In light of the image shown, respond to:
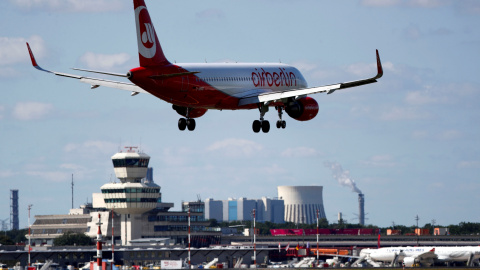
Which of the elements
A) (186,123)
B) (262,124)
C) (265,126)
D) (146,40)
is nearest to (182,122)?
(186,123)

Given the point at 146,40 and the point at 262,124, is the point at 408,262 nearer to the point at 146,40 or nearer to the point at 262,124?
the point at 262,124

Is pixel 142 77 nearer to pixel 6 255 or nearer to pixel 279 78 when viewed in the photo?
pixel 279 78

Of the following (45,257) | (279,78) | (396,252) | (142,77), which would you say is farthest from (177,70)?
(45,257)

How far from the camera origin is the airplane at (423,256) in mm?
154625

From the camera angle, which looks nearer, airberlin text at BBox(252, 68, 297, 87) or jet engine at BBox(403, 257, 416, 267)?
airberlin text at BBox(252, 68, 297, 87)

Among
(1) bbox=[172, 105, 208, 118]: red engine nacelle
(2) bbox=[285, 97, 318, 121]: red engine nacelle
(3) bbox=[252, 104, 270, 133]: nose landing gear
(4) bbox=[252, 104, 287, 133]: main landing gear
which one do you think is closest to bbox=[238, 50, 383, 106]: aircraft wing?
(2) bbox=[285, 97, 318, 121]: red engine nacelle

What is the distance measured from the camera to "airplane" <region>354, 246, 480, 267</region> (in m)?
155

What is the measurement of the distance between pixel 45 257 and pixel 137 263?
66.8 ft

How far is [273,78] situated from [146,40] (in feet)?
57.1

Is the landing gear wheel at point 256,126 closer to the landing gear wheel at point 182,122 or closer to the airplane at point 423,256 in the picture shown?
the landing gear wheel at point 182,122

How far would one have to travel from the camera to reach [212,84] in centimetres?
8200

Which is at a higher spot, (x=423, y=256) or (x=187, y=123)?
(x=187, y=123)

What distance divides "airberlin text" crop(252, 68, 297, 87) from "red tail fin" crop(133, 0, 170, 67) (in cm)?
1251

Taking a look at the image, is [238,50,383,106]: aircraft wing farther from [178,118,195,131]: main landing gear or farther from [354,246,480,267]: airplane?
[354,246,480,267]: airplane
